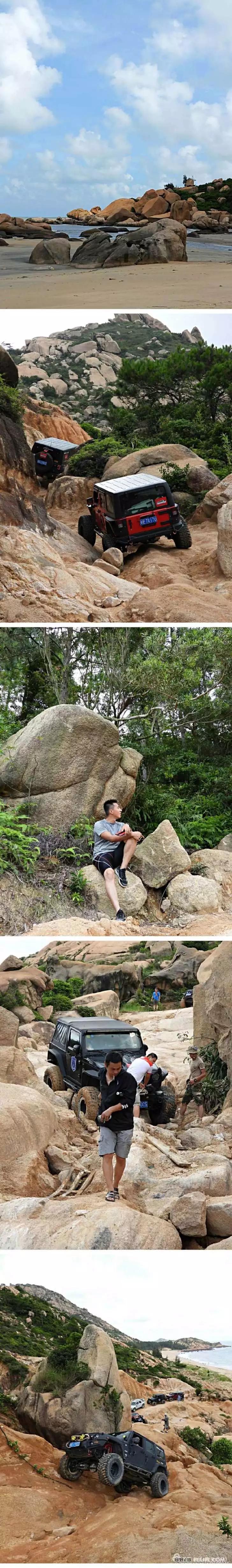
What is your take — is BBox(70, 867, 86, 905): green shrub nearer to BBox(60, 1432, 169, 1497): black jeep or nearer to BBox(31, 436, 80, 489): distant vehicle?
BBox(31, 436, 80, 489): distant vehicle

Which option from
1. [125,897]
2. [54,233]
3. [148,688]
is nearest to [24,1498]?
[125,897]

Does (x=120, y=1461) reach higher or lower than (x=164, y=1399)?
higher

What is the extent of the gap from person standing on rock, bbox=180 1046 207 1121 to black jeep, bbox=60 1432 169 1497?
2.56 meters

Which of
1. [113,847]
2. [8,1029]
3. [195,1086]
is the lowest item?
[195,1086]

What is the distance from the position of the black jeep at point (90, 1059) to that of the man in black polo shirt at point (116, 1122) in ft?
1.27

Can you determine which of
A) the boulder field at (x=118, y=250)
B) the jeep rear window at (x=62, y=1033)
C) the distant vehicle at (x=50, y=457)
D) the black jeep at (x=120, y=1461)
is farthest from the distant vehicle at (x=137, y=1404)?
the boulder field at (x=118, y=250)

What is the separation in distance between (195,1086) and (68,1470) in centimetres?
304

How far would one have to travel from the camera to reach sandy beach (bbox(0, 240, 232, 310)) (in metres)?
10.2

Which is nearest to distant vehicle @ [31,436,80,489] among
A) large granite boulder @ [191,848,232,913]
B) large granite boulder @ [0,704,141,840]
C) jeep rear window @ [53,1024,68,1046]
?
large granite boulder @ [0,704,141,840]

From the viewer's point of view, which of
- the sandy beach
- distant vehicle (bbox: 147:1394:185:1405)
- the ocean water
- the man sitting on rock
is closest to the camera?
distant vehicle (bbox: 147:1394:185:1405)

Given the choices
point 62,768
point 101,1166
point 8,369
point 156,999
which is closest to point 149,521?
point 8,369

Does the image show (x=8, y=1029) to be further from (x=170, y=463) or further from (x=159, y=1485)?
(x=170, y=463)

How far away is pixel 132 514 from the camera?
9875 mm

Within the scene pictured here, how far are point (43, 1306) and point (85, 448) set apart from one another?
24.3 feet
